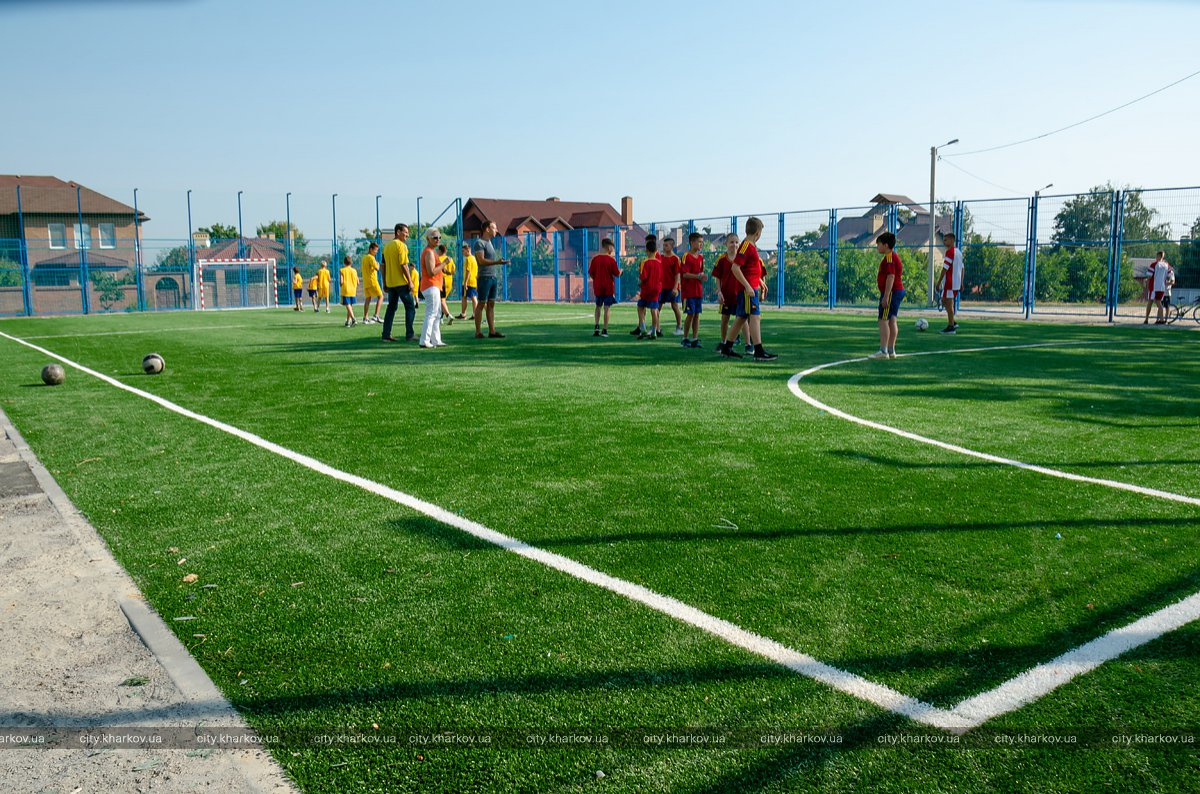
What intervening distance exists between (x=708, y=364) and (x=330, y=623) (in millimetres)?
9485

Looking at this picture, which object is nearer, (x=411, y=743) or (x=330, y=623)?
(x=411, y=743)

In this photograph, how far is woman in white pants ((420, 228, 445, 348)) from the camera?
1482 cm

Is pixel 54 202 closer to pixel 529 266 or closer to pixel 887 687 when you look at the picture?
pixel 529 266

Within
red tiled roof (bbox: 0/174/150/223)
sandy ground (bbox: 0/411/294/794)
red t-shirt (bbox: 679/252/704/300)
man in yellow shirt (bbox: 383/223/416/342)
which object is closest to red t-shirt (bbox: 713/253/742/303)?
red t-shirt (bbox: 679/252/704/300)

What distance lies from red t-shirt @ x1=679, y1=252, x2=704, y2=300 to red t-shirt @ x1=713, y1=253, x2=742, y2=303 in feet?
3.56

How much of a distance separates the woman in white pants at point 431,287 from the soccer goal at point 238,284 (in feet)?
96.3

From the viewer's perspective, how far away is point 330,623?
3496 mm

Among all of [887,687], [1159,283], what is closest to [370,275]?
[1159,283]

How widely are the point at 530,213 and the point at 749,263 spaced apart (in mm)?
62228

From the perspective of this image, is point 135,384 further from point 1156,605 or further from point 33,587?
point 1156,605

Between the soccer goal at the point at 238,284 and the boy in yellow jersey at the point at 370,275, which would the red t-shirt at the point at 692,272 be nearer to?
the boy in yellow jersey at the point at 370,275

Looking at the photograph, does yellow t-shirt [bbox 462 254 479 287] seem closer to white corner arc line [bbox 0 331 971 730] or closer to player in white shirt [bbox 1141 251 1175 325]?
player in white shirt [bbox 1141 251 1175 325]

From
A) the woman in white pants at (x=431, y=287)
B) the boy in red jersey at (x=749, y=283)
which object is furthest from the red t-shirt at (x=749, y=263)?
the woman in white pants at (x=431, y=287)

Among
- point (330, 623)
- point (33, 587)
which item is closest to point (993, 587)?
point (330, 623)
